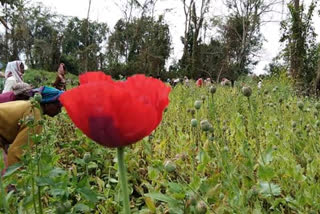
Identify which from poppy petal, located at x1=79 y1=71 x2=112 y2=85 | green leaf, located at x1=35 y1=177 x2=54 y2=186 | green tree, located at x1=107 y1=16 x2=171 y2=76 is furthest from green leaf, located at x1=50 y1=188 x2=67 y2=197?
green tree, located at x1=107 y1=16 x2=171 y2=76

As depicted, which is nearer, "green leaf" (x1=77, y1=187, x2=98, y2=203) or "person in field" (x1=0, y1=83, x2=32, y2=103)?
"green leaf" (x1=77, y1=187, x2=98, y2=203)

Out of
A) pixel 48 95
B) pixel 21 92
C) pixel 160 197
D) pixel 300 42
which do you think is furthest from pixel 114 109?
pixel 300 42

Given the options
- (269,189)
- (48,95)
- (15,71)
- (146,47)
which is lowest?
(269,189)

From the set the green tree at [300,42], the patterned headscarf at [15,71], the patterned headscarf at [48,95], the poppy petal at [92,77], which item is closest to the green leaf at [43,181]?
the poppy petal at [92,77]

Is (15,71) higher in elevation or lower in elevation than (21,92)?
higher

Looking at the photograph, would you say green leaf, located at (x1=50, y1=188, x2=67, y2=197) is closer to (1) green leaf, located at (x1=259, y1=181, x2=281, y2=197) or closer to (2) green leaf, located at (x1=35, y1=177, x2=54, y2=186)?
(2) green leaf, located at (x1=35, y1=177, x2=54, y2=186)

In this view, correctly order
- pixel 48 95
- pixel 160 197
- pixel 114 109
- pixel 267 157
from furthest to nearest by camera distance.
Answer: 1. pixel 48 95
2. pixel 267 157
3. pixel 160 197
4. pixel 114 109

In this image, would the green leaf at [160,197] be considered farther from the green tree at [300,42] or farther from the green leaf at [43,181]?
the green tree at [300,42]

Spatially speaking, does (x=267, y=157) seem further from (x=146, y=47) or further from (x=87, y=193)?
(x=146, y=47)

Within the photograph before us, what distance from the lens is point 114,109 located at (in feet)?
1.34

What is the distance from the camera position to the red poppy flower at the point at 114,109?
402mm

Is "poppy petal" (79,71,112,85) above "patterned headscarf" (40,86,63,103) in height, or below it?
above

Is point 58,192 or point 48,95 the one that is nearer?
point 58,192

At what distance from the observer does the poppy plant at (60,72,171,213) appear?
40 centimetres
